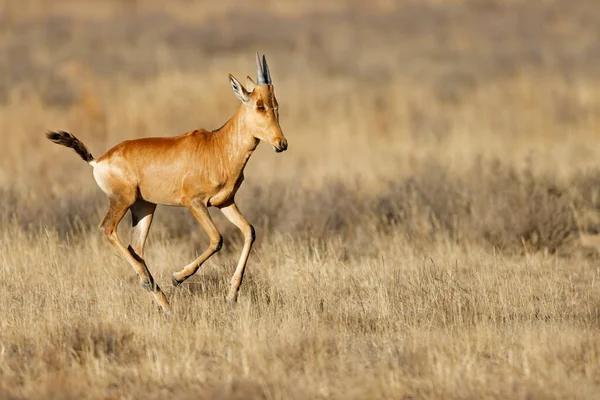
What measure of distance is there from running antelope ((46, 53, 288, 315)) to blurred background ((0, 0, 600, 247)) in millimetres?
4011

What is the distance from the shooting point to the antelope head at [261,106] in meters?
9.37

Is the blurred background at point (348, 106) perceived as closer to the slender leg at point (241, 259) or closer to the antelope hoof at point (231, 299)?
the slender leg at point (241, 259)

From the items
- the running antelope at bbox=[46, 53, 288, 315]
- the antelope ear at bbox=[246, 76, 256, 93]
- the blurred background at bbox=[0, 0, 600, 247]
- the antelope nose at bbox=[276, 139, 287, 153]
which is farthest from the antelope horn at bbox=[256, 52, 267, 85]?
the blurred background at bbox=[0, 0, 600, 247]

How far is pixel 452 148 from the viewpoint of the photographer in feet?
69.1

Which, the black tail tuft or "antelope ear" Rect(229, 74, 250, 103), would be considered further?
the black tail tuft

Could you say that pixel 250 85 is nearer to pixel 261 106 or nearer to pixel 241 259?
pixel 261 106

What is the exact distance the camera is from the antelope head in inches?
369

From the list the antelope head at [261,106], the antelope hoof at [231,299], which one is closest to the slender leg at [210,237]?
the antelope hoof at [231,299]

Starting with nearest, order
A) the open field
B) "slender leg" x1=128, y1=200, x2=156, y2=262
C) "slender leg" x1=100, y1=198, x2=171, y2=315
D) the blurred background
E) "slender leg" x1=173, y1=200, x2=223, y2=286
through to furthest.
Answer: the open field
"slender leg" x1=173, y1=200, x2=223, y2=286
"slender leg" x1=100, y1=198, x2=171, y2=315
"slender leg" x1=128, y1=200, x2=156, y2=262
the blurred background

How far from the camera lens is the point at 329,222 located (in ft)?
45.5

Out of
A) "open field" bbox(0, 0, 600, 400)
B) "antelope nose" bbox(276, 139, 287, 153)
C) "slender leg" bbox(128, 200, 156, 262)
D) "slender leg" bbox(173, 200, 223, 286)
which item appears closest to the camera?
"open field" bbox(0, 0, 600, 400)

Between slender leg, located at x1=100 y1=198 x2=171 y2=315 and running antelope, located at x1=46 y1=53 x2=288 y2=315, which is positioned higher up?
running antelope, located at x1=46 y1=53 x2=288 y2=315

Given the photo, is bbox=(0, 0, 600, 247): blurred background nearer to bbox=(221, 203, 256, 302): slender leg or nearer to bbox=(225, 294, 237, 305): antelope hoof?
bbox=(221, 203, 256, 302): slender leg

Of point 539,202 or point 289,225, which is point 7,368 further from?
point 539,202
